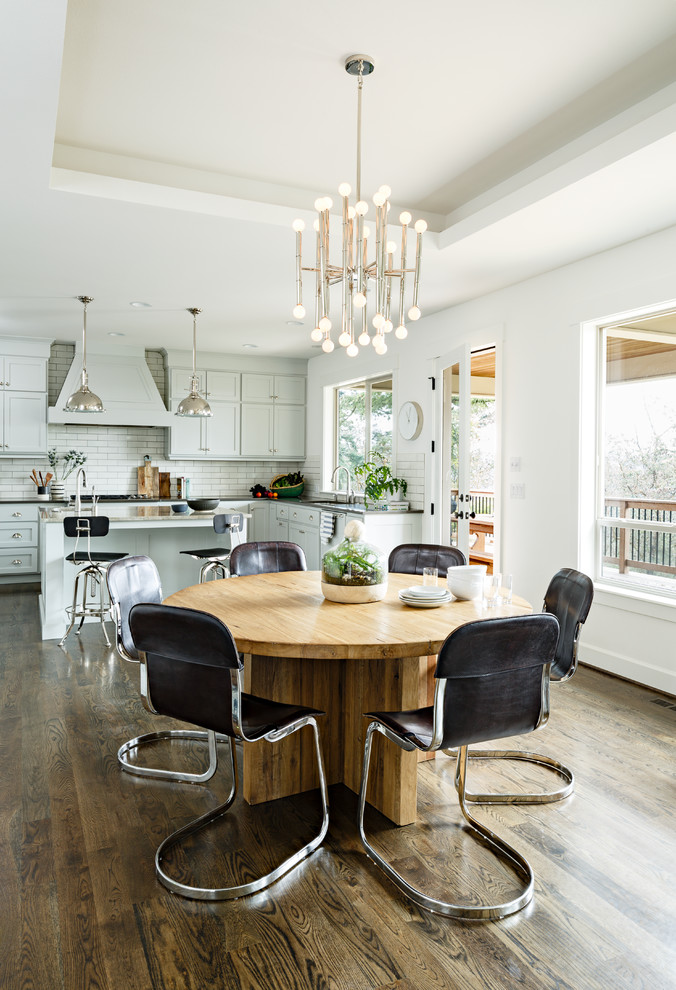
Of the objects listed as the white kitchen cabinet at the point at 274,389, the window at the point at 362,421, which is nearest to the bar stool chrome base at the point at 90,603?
the window at the point at 362,421

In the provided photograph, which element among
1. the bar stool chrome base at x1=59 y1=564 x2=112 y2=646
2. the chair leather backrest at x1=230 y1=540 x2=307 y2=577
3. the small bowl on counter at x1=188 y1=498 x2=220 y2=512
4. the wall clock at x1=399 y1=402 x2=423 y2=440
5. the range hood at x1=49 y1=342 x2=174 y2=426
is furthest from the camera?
the range hood at x1=49 y1=342 x2=174 y2=426

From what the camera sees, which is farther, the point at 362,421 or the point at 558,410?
the point at 362,421

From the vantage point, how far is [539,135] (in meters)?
3.20

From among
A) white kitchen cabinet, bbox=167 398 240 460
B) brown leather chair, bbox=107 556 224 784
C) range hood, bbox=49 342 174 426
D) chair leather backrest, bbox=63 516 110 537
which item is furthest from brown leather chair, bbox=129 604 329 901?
white kitchen cabinet, bbox=167 398 240 460

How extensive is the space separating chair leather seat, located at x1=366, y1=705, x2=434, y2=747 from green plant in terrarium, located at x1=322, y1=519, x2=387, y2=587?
0.58 metres

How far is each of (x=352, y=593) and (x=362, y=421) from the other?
499 centimetres

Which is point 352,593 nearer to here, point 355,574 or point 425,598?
point 355,574

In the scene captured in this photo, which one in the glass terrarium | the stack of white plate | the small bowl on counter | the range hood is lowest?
the stack of white plate

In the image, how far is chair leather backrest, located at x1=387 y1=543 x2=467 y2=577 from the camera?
377 cm

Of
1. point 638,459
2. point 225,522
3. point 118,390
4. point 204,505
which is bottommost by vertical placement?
point 225,522

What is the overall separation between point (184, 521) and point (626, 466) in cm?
332

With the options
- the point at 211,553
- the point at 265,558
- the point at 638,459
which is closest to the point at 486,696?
the point at 265,558

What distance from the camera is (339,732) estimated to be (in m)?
2.70

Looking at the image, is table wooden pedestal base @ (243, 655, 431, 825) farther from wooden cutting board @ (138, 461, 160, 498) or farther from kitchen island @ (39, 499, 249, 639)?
wooden cutting board @ (138, 461, 160, 498)
